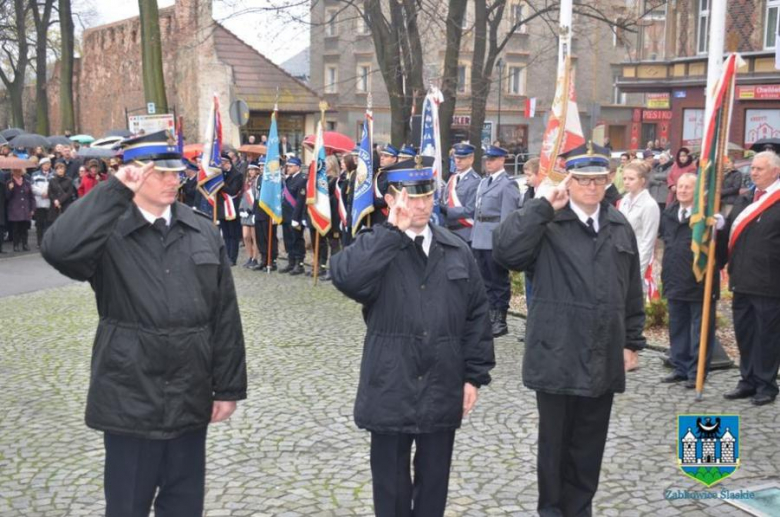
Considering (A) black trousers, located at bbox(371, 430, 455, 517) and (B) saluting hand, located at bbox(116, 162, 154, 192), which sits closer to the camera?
(B) saluting hand, located at bbox(116, 162, 154, 192)

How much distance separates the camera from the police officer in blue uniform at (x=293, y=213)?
51.5 feet

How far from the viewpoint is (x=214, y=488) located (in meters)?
5.73

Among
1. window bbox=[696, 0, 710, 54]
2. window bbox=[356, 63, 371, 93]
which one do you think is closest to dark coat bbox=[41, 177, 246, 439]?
window bbox=[696, 0, 710, 54]

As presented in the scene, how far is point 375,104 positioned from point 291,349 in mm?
40808

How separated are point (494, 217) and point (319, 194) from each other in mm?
4907

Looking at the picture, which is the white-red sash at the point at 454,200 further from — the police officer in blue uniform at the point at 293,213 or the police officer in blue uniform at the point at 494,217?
the police officer in blue uniform at the point at 293,213

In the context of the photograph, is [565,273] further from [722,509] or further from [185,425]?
[185,425]

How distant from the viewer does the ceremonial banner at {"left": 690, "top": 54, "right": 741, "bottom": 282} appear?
24.6ft

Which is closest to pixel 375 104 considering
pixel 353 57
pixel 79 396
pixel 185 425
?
pixel 353 57

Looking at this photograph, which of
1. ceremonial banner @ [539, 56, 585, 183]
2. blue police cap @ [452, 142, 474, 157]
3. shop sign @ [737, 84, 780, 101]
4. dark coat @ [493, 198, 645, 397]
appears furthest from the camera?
shop sign @ [737, 84, 780, 101]

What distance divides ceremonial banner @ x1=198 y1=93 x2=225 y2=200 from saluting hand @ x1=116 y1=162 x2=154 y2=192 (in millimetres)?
12475

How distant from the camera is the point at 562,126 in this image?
6594 mm

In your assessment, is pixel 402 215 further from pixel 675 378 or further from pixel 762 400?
pixel 675 378

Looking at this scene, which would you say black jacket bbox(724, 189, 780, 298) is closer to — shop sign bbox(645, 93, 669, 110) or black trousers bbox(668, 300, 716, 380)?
black trousers bbox(668, 300, 716, 380)
